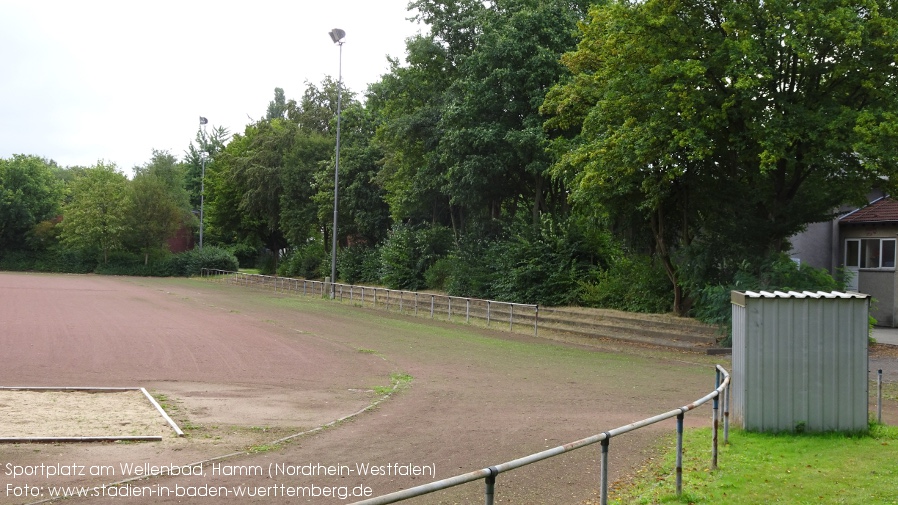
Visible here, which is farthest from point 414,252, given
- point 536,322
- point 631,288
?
point 536,322

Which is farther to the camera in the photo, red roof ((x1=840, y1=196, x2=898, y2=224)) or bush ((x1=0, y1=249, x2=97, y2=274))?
bush ((x1=0, y1=249, x2=97, y2=274))

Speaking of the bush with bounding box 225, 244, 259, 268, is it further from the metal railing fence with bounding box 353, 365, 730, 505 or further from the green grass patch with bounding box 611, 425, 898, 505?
the metal railing fence with bounding box 353, 365, 730, 505

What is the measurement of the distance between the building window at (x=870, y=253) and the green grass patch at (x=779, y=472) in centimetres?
2530

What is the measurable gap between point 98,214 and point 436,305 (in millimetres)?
49851

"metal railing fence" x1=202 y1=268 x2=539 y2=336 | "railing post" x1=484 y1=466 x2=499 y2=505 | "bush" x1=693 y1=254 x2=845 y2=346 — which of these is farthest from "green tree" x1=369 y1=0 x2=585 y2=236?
"railing post" x1=484 y1=466 x2=499 y2=505

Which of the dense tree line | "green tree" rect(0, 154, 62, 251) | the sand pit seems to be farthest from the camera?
"green tree" rect(0, 154, 62, 251)

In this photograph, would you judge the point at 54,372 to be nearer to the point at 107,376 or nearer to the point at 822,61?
the point at 107,376

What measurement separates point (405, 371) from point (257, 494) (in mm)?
9654

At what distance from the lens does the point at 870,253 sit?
33.5m

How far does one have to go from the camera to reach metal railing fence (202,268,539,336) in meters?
29.2

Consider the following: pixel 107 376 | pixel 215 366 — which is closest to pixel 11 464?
pixel 107 376

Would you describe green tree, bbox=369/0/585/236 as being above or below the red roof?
above

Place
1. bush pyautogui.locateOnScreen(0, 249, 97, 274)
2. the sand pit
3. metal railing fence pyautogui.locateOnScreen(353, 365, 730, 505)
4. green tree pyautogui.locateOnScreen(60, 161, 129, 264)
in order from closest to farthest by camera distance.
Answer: metal railing fence pyautogui.locateOnScreen(353, 365, 730, 505), the sand pit, green tree pyautogui.locateOnScreen(60, 161, 129, 264), bush pyautogui.locateOnScreen(0, 249, 97, 274)

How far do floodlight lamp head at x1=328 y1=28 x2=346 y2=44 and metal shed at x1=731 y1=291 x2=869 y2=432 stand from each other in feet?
114
